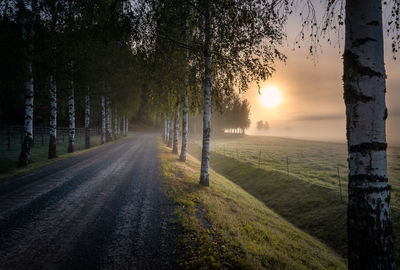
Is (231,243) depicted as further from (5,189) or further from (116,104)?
(116,104)

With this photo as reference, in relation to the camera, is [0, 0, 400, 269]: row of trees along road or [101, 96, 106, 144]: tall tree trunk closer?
[0, 0, 400, 269]: row of trees along road

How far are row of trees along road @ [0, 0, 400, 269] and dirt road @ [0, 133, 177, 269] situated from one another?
3437 mm

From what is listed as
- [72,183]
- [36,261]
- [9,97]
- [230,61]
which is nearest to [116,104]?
[9,97]

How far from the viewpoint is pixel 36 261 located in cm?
365

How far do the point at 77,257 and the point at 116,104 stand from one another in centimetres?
2914

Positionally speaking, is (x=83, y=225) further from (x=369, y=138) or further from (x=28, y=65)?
(x=28, y=65)

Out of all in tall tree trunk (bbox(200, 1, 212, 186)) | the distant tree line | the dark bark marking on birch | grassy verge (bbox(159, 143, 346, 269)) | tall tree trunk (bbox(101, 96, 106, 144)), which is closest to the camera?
the dark bark marking on birch

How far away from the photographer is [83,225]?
5031mm

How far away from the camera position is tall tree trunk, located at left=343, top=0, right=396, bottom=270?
8.37 ft

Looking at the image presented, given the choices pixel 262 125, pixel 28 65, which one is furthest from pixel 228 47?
pixel 262 125

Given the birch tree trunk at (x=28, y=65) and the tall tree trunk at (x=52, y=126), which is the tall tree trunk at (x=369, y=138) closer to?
the birch tree trunk at (x=28, y=65)

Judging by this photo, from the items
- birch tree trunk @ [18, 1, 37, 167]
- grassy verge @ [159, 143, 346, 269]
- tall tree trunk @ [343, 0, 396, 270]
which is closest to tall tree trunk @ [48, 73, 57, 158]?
birch tree trunk @ [18, 1, 37, 167]

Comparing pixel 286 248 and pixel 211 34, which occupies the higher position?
pixel 211 34

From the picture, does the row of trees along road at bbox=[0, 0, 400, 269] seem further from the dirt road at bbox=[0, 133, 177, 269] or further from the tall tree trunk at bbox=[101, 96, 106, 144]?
the tall tree trunk at bbox=[101, 96, 106, 144]
